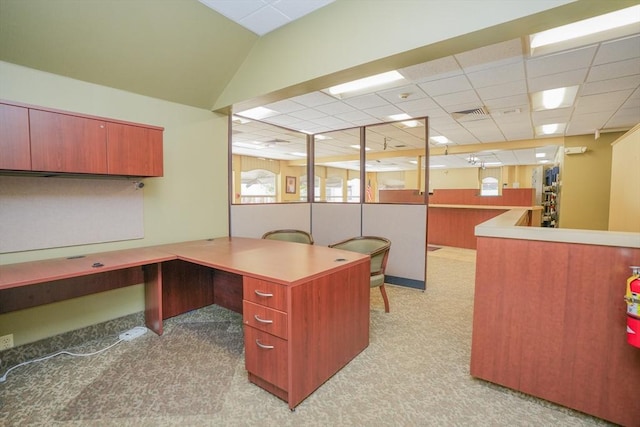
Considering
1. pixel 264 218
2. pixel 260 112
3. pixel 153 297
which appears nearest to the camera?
pixel 153 297

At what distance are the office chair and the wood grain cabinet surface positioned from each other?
2.08 m

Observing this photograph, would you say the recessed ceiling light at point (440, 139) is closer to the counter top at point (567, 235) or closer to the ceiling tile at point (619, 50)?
the ceiling tile at point (619, 50)

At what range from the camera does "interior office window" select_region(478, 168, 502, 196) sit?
14439mm

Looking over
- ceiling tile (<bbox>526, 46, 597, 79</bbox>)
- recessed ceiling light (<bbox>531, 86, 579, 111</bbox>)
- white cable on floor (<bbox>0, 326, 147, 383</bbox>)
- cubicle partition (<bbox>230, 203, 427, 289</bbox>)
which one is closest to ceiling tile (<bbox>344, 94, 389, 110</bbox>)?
cubicle partition (<bbox>230, 203, 427, 289</bbox>)

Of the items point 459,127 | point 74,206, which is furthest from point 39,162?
point 459,127

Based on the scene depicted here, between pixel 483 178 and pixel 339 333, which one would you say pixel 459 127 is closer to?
pixel 339 333

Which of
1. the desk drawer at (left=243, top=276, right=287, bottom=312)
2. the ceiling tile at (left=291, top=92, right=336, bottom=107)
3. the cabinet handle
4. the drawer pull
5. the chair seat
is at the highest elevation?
the ceiling tile at (left=291, top=92, right=336, bottom=107)

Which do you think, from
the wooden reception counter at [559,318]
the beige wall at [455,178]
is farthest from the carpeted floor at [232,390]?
the beige wall at [455,178]

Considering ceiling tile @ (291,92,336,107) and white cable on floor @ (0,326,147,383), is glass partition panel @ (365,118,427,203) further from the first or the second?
white cable on floor @ (0,326,147,383)

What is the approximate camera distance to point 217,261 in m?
2.35

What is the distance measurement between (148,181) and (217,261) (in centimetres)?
139

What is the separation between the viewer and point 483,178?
14.7 metres

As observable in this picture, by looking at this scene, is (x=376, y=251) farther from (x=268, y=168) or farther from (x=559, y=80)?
(x=268, y=168)

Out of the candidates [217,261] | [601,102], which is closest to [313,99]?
[217,261]
